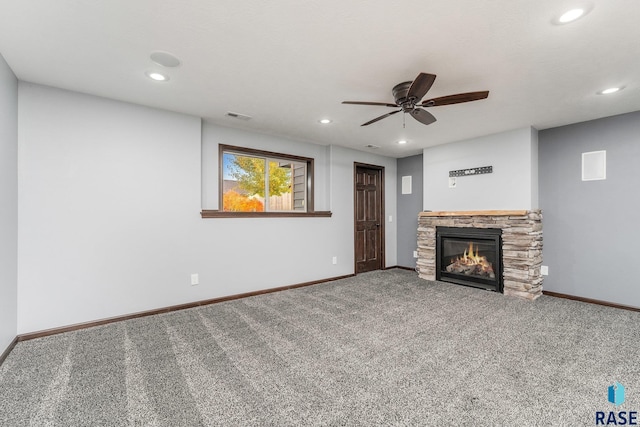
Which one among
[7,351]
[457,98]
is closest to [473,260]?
[457,98]

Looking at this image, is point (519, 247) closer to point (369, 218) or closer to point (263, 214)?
point (369, 218)

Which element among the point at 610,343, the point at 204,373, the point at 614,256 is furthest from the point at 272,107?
the point at 614,256

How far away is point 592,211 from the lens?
3.82 meters

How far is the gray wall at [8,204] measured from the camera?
2295 mm

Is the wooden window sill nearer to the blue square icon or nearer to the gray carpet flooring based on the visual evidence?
the gray carpet flooring

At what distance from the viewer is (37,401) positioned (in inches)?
70.5

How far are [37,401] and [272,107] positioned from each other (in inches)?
123

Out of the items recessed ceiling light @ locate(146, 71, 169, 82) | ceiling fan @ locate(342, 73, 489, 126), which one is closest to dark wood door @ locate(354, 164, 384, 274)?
ceiling fan @ locate(342, 73, 489, 126)

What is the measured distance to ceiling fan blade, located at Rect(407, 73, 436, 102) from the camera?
2.11m

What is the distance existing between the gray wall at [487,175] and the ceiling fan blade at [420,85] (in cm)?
262

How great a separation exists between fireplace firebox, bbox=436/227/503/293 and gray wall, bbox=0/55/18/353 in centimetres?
531

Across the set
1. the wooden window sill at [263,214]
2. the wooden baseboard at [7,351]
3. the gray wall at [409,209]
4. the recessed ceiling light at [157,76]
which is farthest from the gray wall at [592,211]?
the wooden baseboard at [7,351]

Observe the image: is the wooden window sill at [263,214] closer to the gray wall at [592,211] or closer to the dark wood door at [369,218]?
the dark wood door at [369,218]

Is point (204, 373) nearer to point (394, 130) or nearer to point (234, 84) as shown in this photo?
point (234, 84)
